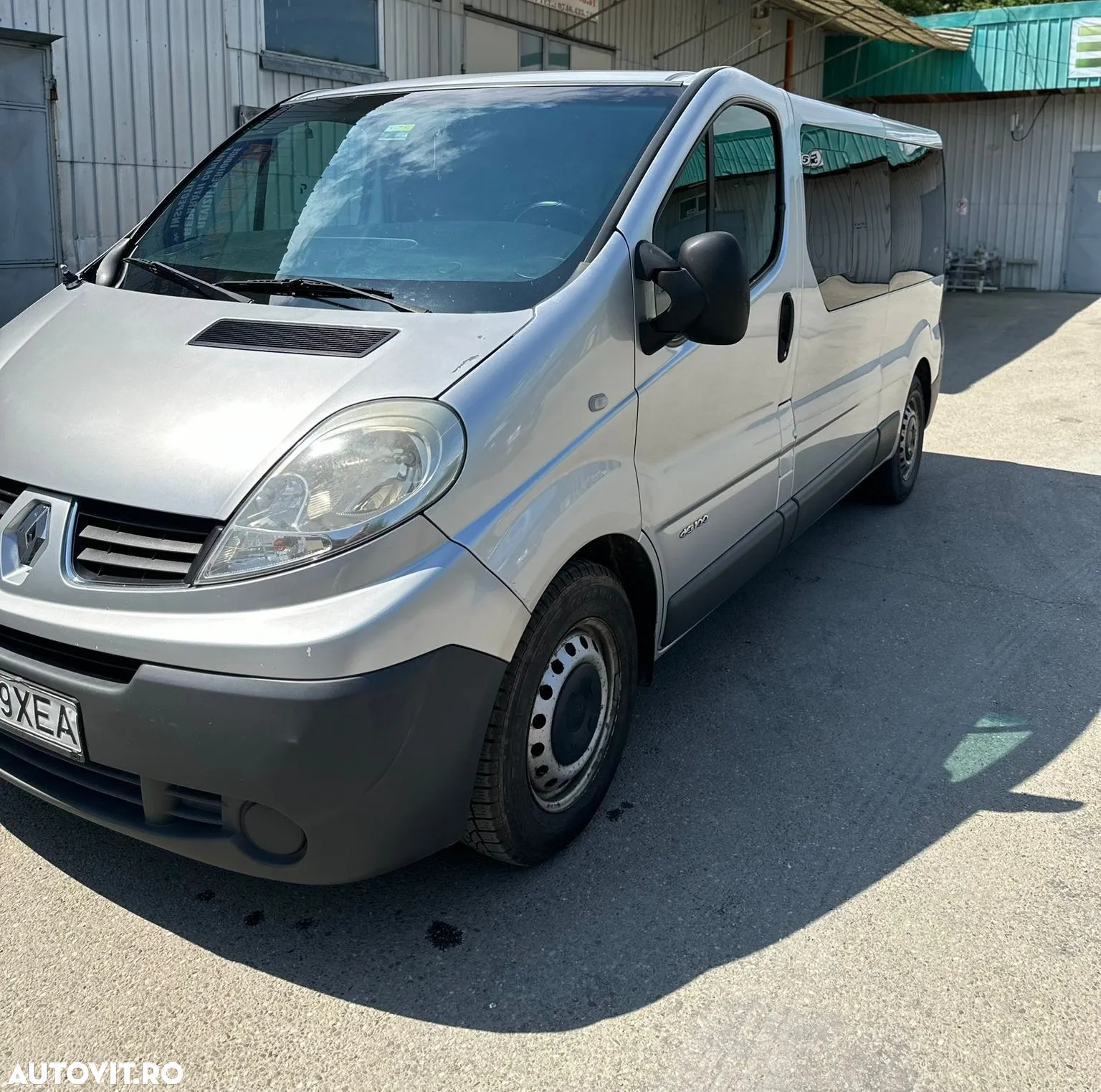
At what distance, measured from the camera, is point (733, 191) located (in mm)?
3502

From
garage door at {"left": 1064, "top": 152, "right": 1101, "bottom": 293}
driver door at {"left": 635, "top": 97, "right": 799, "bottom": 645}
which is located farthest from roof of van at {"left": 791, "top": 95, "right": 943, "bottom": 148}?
garage door at {"left": 1064, "top": 152, "right": 1101, "bottom": 293}

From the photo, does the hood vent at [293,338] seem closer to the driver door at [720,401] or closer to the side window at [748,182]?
the driver door at [720,401]

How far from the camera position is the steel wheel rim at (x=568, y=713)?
275cm

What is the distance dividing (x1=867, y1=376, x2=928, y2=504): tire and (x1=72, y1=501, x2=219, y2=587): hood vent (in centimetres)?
449

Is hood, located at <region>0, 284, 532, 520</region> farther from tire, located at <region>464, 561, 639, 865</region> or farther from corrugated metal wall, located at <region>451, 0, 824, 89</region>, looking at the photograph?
corrugated metal wall, located at <region>451, 0, 824, 89</region>

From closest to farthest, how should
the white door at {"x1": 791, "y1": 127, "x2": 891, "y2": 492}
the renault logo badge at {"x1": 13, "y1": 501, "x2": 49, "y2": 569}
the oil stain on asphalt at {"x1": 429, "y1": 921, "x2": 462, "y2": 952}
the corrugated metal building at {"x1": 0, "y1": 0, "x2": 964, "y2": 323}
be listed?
the renault logo badge at {"x1": 13, "y1": 501, "x2": 49, "y2": 569} → the oil stain on asphalt at {"x1": 429, "y1": 921, "x2": 462, "y2": 952} → the white door at {"x1": 791, "y1": 127, "x2": 891, "y2": 492} → the corrugated metal building at {"x1": 0, "y1": 0, "x2": 964, "y2": 323}

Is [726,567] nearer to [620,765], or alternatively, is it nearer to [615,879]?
[620,765]

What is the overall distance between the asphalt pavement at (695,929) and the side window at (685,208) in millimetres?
1580

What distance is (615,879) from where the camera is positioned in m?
2.86

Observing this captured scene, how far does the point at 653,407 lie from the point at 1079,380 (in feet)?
31.1

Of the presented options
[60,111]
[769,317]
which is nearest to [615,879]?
[769,317]

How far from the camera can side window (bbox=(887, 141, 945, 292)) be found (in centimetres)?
551

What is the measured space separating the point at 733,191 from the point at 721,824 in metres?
1.95

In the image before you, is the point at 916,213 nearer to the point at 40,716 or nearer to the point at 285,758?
the point at 285,758
